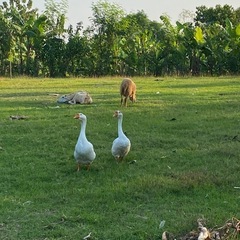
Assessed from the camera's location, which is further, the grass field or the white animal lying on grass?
the white animal lying on grass

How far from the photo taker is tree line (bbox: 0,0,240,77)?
32531mm

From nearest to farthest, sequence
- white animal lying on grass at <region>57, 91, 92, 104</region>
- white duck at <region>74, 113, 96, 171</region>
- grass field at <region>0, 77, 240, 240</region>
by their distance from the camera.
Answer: grass field at <region>0, 77, 240, 240</region>, white duck at <region>74, 113, 96, 171</region>, white animal lying on grass at <region>57, 91, 92, 104</region>

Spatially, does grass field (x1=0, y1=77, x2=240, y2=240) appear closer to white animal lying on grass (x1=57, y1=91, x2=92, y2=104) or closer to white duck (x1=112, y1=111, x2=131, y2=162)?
white duck (x1=112, y1=111, x2=131, y2=162)

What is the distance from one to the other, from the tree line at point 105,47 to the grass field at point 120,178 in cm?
2115

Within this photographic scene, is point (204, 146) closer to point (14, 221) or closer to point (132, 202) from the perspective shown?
point (132, 202)

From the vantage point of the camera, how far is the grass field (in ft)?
16.5

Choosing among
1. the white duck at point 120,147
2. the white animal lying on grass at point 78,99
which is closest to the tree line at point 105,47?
the white animal lying on grass at point 78,99

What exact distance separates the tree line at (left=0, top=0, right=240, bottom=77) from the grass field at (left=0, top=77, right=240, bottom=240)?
21.1 metres

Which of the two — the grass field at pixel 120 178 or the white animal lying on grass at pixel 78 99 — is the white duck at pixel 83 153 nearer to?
the grass field at pixel 120 178

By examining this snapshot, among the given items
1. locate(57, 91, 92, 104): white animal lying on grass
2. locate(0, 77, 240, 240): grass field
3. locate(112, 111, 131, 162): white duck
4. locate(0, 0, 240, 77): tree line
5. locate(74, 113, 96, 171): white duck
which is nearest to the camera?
locate(0, 77, 240, 240): grass field

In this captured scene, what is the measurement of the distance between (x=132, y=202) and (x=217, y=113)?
285 inches

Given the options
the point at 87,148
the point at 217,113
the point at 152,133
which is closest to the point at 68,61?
the point at 217,113

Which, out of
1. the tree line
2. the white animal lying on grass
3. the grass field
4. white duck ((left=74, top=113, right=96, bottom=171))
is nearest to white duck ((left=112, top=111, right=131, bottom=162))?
the grass field

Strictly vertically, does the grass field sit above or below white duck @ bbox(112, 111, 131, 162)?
below
